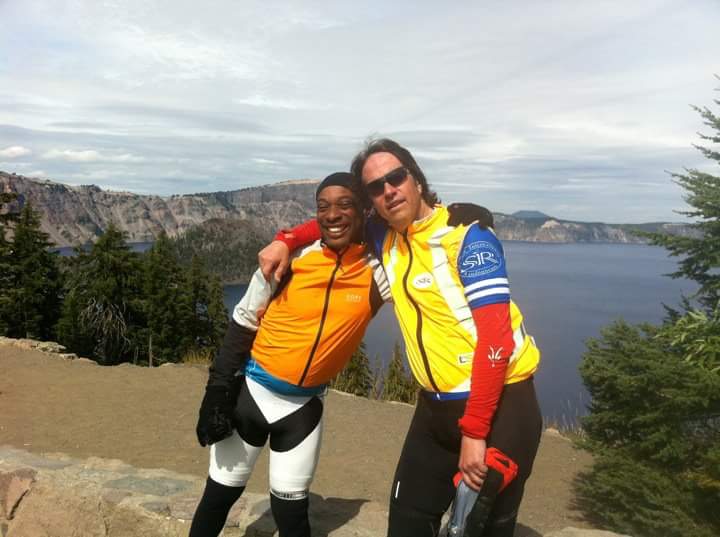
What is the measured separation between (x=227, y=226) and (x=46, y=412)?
131411mm

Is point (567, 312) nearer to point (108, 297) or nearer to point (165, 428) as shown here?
point (108, 297)

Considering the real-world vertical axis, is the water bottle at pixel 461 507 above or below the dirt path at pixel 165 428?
above

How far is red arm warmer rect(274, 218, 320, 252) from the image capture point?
7.53 ft

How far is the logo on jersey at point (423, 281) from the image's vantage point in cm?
188

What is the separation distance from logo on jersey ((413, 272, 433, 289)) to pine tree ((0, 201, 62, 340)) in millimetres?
23097

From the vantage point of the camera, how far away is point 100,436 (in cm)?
616

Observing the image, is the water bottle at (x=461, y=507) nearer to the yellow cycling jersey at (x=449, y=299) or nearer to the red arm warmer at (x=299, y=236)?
the yellow cycling jersey at (x=449, y=299)

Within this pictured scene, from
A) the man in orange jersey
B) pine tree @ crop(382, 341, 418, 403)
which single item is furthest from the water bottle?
pine tree @ crop(382, 341, 418, 403)

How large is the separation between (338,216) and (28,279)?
24.3m

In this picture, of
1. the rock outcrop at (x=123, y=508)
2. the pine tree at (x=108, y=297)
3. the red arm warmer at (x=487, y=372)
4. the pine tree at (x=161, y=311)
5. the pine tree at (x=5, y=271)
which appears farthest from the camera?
the pine tree at (x=161, y=311)

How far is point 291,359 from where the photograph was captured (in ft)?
7.39

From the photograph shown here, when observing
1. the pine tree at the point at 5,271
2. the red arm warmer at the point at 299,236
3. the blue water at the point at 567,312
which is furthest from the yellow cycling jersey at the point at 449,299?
the pine tree at the point at 5,271

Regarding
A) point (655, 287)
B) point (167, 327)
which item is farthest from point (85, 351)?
point (655, 287)

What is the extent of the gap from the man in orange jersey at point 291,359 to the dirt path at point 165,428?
2874 mm
